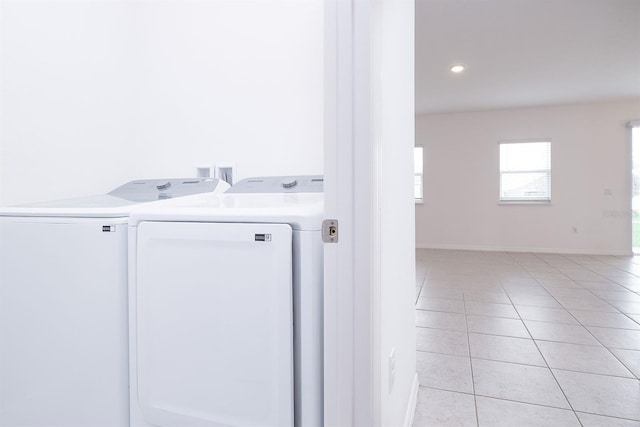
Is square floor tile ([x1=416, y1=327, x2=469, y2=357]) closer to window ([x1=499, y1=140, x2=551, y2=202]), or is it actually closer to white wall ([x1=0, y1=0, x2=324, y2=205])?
white wall ([x1=0, y1=0, x2=324, y2=205])

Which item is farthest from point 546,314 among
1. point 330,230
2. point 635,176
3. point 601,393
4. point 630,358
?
point 635,176

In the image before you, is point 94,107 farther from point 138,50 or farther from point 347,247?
point 347,247

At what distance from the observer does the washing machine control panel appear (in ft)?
5.15

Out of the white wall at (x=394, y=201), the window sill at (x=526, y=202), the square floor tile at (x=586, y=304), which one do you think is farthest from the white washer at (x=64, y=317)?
the window sill at (x=526, y=202)

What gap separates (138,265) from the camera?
3.66ft

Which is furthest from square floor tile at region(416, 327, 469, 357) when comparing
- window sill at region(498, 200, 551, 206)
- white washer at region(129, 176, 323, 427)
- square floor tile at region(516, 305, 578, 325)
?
window sill at region(498, 200, 551, 206)

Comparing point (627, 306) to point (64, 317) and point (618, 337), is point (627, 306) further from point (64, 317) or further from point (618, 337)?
point (64, 317)

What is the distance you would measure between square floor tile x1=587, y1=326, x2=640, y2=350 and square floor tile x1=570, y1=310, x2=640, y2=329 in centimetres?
10

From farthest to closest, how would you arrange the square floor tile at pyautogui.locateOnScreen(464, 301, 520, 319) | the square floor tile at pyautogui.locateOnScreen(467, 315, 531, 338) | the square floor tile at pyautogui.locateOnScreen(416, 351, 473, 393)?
the square floor tile at pyautogui.locateOnScreen(464, 301, 520, 319) < the square floor tile at pyautogui.locateOnScreen(467, 315, 531, 338) < the square floor tile at pyautogui.locateOnScreen(416, 351, 473, 393)

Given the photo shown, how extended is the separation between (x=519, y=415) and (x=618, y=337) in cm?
146

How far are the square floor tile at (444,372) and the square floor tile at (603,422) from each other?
47cm

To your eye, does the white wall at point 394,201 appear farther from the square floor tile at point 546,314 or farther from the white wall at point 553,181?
the white wall at point 553,181

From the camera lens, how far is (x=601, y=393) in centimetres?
180

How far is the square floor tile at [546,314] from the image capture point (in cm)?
284
